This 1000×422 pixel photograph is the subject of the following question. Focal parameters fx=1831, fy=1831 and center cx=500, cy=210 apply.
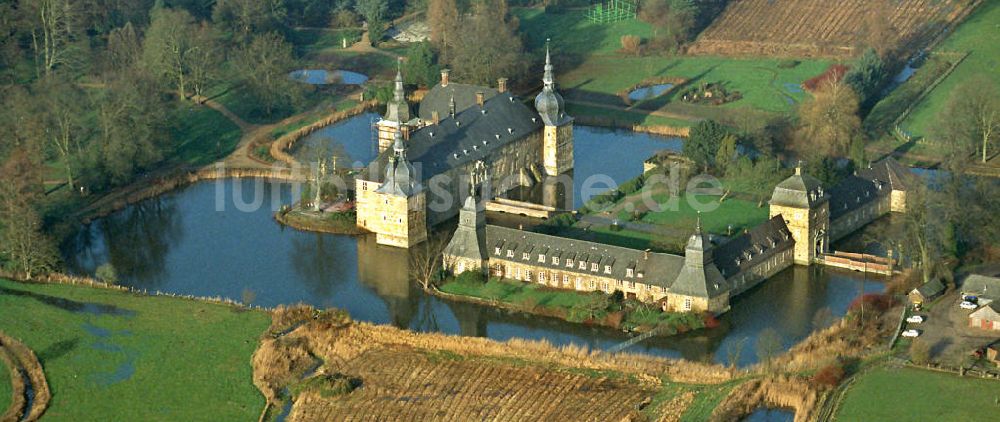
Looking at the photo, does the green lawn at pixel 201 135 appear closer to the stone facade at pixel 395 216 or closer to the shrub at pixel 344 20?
the stone facade at pixel 395 216

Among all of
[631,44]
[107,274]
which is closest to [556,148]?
[107,274]

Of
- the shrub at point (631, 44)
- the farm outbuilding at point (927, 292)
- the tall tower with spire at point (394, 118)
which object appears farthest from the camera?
the shrub at point (631, 44)

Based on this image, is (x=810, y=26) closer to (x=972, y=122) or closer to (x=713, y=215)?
(x=972, y=122)

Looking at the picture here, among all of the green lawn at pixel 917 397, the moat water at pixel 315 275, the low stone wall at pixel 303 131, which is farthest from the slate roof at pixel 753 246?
the low stone wall at pixel 303 131

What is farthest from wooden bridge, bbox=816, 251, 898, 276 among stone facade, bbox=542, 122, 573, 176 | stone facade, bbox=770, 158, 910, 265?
stone facade, bbox=542, 122, 573, 176

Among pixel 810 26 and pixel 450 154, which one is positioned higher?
Answer: pixel 810 26

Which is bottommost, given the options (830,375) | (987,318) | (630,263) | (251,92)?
(830,375)

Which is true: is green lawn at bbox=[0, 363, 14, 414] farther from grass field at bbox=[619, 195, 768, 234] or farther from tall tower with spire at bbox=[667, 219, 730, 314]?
grass field at bbox=[619, 195, 768, 234]
